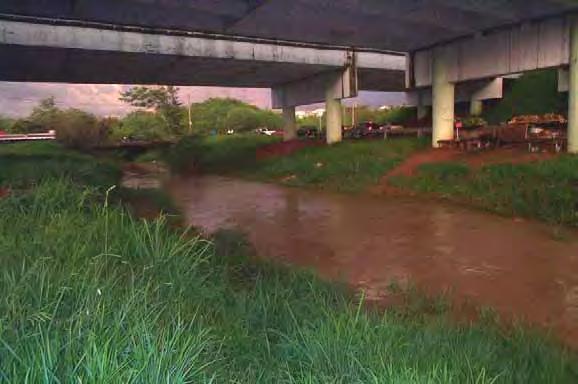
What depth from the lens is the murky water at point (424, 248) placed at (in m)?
6.73

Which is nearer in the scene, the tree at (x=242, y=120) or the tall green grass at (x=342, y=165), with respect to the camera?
the tall green grass at (x=342, y=165)

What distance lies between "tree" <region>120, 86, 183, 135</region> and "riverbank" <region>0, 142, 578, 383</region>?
59081 millimetres

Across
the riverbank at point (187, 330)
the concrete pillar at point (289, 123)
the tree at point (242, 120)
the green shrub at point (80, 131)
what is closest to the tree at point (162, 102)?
the tree at point (242, 120)

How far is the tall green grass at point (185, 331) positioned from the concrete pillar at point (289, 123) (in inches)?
1110

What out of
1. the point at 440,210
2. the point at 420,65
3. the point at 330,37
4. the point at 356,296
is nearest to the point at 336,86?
the point at 420,65

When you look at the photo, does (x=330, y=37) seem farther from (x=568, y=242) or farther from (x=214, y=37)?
(x=568, y=242)

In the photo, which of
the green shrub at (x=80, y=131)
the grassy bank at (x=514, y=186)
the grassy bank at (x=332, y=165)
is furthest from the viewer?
the green shrub at (x=80, y=131)

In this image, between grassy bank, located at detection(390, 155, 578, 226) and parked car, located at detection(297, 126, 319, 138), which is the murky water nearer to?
grassy bank, located at detection(390, 155, 578, 226)

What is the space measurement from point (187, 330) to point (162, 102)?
63.0 meters

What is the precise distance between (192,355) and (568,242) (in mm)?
9013

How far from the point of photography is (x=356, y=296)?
629 centimetres

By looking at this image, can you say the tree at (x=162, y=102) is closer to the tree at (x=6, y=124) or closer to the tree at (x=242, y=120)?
the tree at (x=242, y=120)

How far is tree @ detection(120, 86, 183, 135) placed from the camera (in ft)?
206

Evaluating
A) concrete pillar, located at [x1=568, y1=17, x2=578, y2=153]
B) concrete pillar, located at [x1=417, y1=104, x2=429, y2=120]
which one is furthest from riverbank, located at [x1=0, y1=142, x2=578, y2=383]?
concrete pillar, located at [x1=417, y1=104, x2=429, y2=120]
